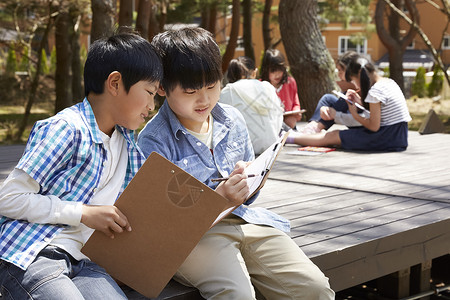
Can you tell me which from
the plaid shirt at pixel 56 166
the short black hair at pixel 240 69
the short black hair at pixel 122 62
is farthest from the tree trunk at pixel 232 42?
the plaid shirt at pixel 56 166

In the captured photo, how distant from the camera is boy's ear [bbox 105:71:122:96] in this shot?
1.97 m

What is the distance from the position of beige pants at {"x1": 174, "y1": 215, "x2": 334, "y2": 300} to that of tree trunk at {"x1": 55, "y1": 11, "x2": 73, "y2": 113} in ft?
30.0

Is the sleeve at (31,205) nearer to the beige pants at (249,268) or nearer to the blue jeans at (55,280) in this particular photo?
the blue jeans at (55,280)

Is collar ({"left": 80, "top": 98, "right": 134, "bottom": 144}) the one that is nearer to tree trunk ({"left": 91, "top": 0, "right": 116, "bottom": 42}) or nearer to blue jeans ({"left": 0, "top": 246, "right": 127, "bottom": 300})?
blue jeans ({"left": 0, "top": 246, "right": 127, "bottom": 300})

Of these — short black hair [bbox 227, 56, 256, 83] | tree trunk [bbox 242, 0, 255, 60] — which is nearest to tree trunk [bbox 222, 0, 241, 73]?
tree trunk [bbox 242, 0, 255, 60]

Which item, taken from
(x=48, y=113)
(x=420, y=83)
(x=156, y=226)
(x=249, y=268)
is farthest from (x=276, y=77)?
(x=420, y=83)

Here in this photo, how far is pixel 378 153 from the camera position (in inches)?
206

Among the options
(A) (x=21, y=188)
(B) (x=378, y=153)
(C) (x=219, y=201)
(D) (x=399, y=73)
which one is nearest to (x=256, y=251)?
(C) (x=219, y=201)

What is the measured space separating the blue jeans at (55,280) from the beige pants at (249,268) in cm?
33

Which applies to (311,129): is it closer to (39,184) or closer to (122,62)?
(122,62)

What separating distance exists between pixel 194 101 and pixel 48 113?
41.7 feet

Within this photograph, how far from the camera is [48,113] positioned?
47.1 ft

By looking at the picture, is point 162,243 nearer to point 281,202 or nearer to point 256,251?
point 256,251

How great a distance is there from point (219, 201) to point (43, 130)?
0.55 m
